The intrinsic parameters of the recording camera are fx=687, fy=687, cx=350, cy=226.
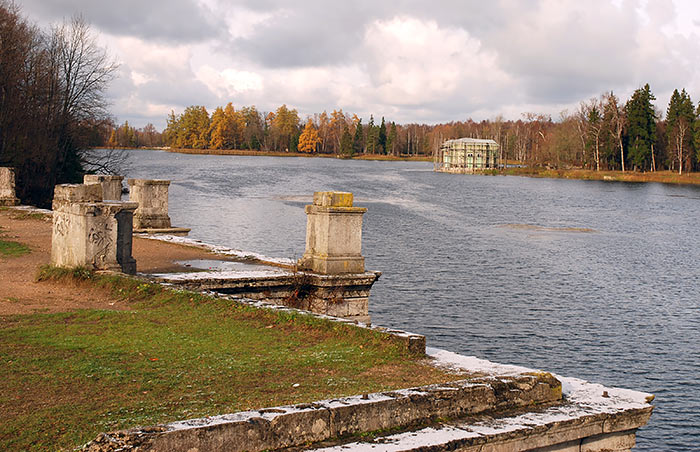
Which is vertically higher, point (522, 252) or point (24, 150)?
point (24, 150)

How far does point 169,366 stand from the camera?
679 cm

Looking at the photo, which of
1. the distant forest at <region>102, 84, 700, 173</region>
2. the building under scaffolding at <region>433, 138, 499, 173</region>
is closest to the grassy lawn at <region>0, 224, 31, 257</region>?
the distant forest at <region>102, 84, 700, 173</region>

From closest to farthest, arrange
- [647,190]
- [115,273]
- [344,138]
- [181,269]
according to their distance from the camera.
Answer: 1. [115,273]
2. [181,269]
3. [647,190]
4. [344,138]

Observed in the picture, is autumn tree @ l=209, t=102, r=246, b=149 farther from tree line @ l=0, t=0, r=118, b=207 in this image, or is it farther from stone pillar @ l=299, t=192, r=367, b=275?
stone pillar @ l=299, t=192, r=367, b=275

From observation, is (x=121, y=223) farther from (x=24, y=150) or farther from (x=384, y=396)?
(x=24, y=150)

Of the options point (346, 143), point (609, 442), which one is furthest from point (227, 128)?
point (609, 442)

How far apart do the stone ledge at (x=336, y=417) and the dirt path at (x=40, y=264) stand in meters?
5.38

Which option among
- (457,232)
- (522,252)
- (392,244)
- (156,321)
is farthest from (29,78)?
(156,321)

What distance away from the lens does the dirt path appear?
975 cm

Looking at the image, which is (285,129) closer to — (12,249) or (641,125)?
(641,125)

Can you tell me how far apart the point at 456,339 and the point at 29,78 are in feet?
98.0

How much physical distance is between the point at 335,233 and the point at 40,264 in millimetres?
5527

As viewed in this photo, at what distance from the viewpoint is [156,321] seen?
8844mm

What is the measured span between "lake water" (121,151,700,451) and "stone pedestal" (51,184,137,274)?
7.46m
